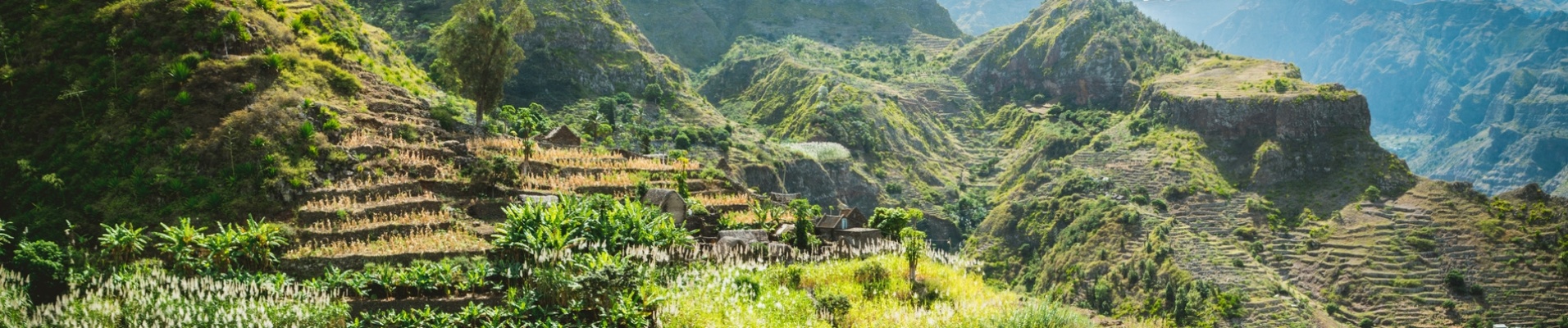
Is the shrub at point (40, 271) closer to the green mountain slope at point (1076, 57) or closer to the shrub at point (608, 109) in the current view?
the shrub at point (608, 109)

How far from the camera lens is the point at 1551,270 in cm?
9150

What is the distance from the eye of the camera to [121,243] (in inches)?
939

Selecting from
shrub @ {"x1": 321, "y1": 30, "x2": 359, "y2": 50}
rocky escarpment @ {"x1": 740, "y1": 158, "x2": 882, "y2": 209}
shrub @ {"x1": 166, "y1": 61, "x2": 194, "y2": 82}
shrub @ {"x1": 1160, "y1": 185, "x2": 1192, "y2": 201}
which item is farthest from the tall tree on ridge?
shrub @ {"x1": 1160, "y1": 185, "x2": 1192, "y2": 201}

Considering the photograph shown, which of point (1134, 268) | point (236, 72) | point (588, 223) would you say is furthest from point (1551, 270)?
point (236, 72)

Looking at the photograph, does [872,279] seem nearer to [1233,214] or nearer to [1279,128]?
[1233,214]

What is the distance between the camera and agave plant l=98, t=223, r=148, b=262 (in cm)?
2383

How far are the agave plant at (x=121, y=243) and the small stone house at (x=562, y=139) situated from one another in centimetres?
2788

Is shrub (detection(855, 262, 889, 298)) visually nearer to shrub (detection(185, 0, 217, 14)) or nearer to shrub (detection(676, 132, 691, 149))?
shrub (detection(185, 0, 217, 14))

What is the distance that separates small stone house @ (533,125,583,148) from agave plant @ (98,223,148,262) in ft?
91.5

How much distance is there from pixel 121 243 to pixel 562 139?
3063 centimetres

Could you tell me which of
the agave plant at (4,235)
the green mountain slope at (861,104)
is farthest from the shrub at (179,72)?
the green mountain slope at (861,104)

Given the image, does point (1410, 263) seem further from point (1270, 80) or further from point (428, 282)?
point (428, 282)

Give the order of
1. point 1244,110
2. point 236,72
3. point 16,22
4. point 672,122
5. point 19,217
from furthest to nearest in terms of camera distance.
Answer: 1. point 1244,110
2. point 672,122
3. point 16,22
4. point 236,72
5. point 19,217

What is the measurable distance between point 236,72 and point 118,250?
1190 centimetres
